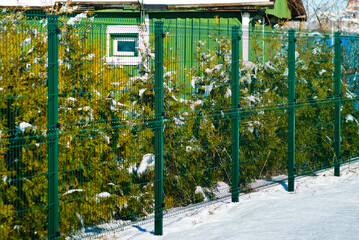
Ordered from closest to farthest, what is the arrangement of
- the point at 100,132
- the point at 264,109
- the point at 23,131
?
the point at 23,131 → the point at 100,132 → the point at 264,109

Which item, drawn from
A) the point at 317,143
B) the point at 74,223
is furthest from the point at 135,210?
the point at 317,143

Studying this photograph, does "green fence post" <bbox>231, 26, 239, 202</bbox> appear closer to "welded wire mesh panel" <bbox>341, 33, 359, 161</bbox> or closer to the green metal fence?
the green metal fence

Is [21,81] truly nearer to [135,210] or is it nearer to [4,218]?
[4,218]

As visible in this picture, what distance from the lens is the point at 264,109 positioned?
809cm

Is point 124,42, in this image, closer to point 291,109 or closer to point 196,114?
point 196,114

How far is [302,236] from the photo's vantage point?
5.99 m

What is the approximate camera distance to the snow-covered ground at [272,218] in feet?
19.9

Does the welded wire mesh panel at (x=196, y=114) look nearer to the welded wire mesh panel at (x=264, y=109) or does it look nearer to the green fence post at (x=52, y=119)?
the welded wire mesh panel at (x=264, y=109)

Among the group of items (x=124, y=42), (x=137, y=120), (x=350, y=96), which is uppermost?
(x=124, y=42)

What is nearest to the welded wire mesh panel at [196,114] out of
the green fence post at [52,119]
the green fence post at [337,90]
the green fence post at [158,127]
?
the green fence post at [158,127]

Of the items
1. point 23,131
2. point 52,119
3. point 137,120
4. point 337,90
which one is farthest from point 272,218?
point 337,90

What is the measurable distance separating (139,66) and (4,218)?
2566 millimetres

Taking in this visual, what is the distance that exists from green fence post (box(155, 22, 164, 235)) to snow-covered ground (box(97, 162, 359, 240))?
0.91 ft

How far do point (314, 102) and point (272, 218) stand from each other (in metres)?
3.14
